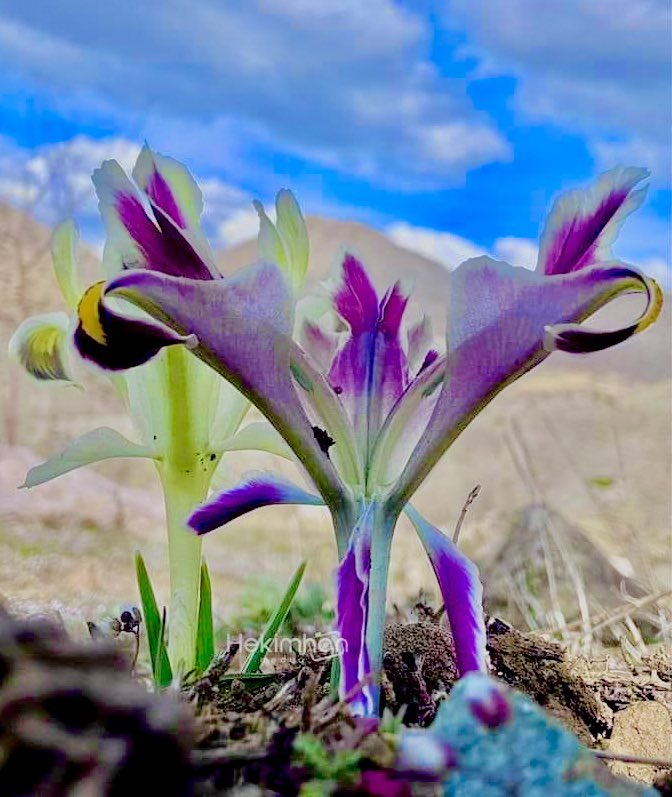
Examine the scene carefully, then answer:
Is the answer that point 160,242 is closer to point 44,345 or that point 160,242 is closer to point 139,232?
point 139,232

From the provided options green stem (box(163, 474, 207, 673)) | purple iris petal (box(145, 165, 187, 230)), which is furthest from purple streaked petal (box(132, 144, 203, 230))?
green stem (box(163, 474, 207, 673))

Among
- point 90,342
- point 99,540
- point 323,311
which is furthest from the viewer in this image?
point 99,540

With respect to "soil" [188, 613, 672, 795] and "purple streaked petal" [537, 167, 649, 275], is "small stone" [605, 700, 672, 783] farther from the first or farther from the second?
"purple streaked petal" [537, 167, 649, 275]

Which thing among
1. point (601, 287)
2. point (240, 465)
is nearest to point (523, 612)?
point (601, 287)

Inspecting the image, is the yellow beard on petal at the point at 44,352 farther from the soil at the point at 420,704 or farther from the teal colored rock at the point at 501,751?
the teal colored rock at the point at 501,751

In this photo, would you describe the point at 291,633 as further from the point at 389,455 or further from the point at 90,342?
the point at 90,342

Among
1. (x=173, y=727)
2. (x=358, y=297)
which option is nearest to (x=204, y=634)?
(x=358, y=297)
